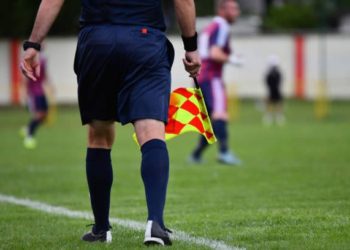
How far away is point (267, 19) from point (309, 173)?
43.1 m

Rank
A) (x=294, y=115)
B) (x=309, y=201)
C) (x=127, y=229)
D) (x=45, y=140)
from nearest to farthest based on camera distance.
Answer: (x=127, y=229), (x=309, y=201), (x=45, y=140), (x=294, y=115)

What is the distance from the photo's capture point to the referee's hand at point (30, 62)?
19.7 ft

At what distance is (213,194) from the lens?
9.88m

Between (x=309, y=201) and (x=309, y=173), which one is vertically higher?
(x=309, y=201)

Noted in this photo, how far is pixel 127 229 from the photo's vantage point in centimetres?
684

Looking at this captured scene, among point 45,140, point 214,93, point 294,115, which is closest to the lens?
point 214,93

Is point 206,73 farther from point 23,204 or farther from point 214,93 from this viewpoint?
point 23,204

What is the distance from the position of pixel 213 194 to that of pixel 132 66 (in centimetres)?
Result: 414

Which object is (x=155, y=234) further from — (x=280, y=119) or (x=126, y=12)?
(x=280, y=119)

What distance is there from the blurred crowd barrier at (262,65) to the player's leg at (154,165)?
41.3 metres

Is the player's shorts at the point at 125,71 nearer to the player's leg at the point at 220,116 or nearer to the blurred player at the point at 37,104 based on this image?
the player's leg at the point at 220,116

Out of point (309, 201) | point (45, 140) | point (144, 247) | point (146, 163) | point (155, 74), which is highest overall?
point (155, 74)

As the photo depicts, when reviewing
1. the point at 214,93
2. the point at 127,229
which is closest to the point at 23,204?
the point at 127,229

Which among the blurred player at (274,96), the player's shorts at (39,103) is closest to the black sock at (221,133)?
the player's shorts at (39,103)
